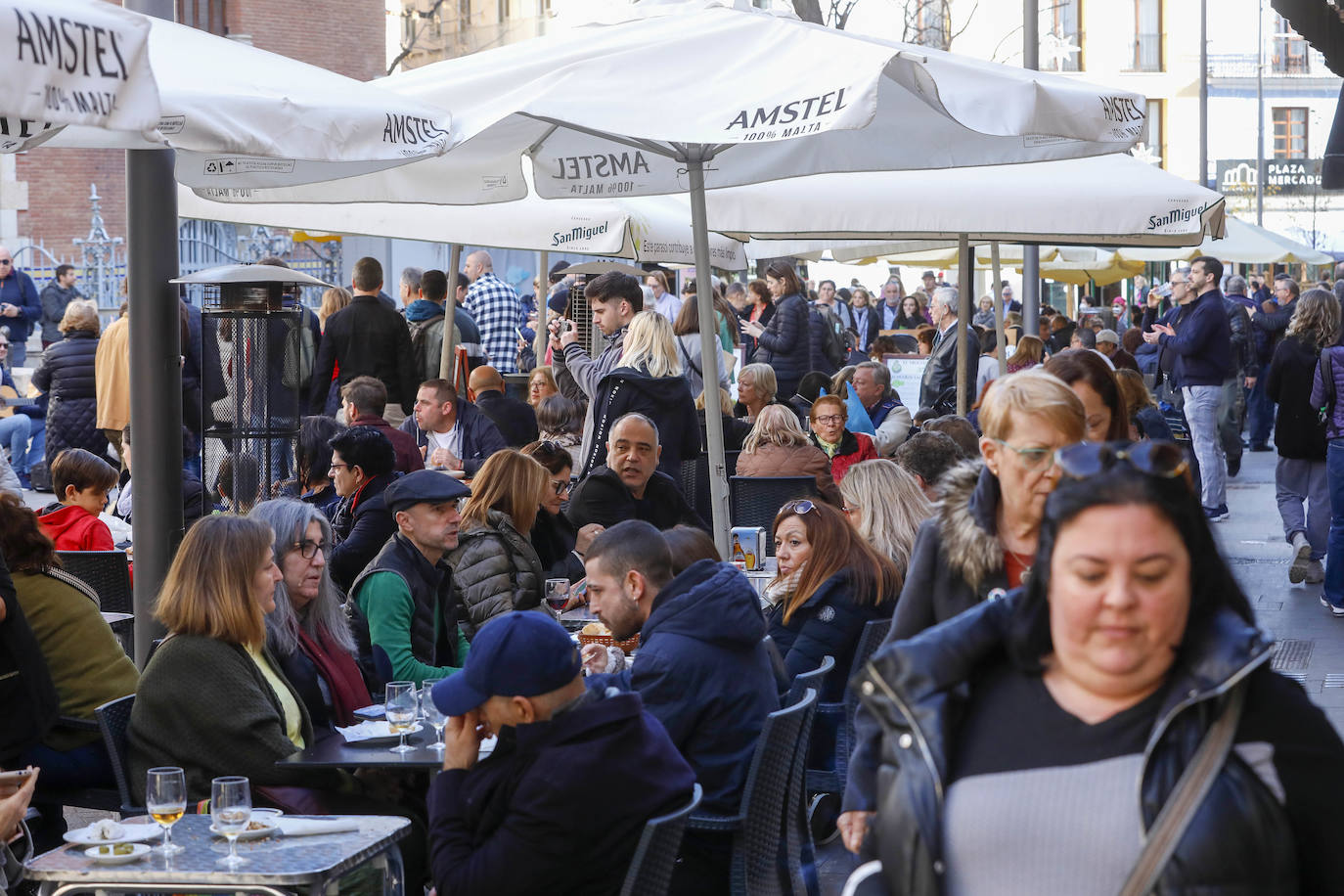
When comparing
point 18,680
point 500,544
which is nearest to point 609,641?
point 500,544

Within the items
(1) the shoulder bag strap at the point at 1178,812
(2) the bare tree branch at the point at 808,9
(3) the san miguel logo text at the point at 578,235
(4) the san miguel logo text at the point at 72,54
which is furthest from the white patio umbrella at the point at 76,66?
(2) the bare tree branch at the point at 808,9

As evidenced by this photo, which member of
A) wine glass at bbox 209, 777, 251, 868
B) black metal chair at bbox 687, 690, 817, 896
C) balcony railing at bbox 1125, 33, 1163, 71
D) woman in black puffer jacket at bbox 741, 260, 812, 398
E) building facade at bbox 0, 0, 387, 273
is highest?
balcony railing at bbox 1125, 33, 1163, 71

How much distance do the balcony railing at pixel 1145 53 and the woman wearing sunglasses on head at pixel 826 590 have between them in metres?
54.3

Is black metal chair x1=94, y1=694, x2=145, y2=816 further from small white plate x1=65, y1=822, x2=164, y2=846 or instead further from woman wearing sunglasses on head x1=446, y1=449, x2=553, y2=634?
woman wearing sunglasses on head x1=446, y1=449, x2=553, y2=634

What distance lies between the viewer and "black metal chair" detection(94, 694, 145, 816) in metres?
4.52

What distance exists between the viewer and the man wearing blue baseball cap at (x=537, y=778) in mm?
3576

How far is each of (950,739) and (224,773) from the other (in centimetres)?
279

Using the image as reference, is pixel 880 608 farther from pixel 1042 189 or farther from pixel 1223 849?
pixel 1042 189

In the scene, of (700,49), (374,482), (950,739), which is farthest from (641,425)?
(950,739)

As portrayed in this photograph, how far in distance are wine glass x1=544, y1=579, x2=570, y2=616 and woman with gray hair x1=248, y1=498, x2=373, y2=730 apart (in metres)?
1.65

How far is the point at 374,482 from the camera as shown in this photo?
7590 millimetres

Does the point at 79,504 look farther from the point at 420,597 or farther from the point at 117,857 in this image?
the point at 117,857

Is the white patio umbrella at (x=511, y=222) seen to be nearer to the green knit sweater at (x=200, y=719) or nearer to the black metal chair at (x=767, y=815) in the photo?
the green knit sweater at (x=200, y=719)

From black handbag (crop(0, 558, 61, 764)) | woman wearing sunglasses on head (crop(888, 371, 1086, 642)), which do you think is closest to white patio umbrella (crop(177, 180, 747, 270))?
black handbag (crop(0, 558, 61, 764))
